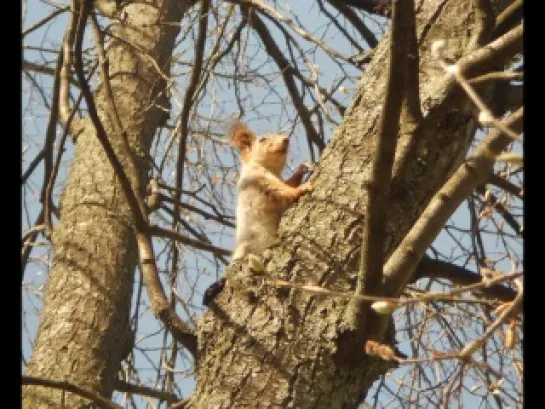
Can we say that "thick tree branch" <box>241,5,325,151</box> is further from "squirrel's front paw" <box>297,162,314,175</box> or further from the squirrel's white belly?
the squirrel's white belly

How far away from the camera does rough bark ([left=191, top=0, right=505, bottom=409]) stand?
260 centimetres

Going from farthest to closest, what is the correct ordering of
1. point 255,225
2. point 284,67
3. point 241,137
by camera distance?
point 284,67
point 241,137
point 255,225

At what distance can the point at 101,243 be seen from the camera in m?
3.88

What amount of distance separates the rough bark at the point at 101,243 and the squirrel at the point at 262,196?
0.47 m

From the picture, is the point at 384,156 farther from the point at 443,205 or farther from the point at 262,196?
the point at 262,196

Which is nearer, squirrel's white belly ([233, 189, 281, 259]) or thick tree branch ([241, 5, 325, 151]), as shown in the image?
squirrel's white belly ([233, 189, 281, 259])

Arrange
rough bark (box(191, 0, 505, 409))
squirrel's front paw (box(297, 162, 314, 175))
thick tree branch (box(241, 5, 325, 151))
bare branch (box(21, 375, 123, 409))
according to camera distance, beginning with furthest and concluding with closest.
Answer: thick tree branch (box(241, 5, 325, 151)) → squirrel's front paw (box(297, 162, 314, 175)) → bare branch (box(21, 375, 123, 409)) → rough bark (box(191, 0, 505, 409))

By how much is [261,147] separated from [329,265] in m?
2.08

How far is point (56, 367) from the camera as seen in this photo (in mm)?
3496

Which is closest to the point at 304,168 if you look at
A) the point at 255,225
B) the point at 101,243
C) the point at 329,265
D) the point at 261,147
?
the point at 255,225

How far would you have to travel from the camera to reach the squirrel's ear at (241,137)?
484 cm

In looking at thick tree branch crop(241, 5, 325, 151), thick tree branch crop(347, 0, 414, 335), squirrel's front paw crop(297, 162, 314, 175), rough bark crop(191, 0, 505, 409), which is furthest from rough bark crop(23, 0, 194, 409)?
thick tree branch crop(347, 0, 414, 335)

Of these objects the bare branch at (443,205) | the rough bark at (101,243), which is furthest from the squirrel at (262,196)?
the bare branch at (443,205)

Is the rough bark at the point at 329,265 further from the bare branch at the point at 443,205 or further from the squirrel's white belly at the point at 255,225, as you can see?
the squirrel's white belly at the point at 255,225
